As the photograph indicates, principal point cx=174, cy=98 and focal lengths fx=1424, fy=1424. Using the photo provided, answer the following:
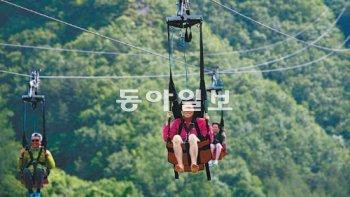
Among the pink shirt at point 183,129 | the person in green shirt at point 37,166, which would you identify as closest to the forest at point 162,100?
the person in green shirt at point 37,166

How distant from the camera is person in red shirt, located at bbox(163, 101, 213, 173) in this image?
76.7 feet

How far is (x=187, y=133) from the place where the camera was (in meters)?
23.6

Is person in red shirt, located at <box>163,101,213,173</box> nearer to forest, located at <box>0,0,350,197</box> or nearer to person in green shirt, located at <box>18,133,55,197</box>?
person in green shirt, located at <box>18,133,55,197</box>

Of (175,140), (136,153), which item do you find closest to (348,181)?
(136,153)

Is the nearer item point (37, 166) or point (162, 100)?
point (37, 166)

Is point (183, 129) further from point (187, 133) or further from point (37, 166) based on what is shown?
point (37, 166)

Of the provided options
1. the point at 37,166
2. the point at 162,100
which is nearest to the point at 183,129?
the point at 37,166

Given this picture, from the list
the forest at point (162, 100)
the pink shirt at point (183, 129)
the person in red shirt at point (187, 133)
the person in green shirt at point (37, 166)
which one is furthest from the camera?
the forest at point (162, 100)

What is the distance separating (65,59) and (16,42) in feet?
11.3

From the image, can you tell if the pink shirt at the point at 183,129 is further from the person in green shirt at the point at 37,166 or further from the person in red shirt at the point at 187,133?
the person in green shirt at the point at 37,166

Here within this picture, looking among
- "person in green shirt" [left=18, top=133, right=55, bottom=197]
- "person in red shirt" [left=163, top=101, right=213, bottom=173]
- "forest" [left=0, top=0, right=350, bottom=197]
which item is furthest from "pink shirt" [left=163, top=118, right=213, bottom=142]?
"forest" [left=0, top=0, right=350, bottom=197]

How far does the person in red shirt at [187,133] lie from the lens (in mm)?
23391

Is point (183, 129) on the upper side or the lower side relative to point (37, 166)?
upper

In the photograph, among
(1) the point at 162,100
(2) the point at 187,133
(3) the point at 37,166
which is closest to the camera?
(2) the point at 187,133
